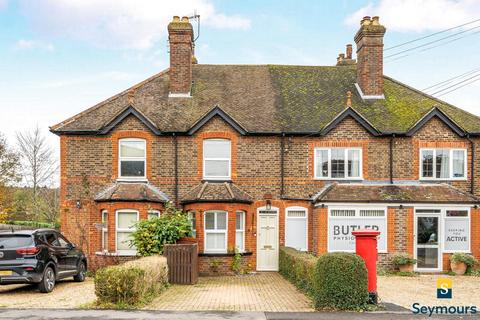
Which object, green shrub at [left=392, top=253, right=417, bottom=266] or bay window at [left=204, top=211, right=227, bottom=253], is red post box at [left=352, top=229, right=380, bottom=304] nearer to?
green shrub at [left=392, top=253, right=417, bottom=266]

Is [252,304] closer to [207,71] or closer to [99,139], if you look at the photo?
[99,139]

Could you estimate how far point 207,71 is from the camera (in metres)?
28.3

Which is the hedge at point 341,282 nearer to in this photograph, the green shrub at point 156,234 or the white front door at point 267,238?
the green shrub at point 156,234

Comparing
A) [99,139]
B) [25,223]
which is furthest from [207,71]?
[25,223]

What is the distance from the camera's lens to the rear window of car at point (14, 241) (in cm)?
1598

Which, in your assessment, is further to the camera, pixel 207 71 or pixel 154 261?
pixel 207 71

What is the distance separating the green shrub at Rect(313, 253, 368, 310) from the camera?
1327cm

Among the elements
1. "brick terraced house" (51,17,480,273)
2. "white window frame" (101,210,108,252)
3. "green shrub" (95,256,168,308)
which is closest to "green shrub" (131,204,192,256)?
"brick terraced house" (51,17,480,273)

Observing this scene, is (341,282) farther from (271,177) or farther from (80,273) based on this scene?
(271,177)

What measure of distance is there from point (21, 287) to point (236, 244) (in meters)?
Result: 8.77

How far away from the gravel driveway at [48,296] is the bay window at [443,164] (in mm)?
14487

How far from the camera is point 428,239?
23438 mm

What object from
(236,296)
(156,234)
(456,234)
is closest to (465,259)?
(456,234)

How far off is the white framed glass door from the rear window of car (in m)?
14.9
